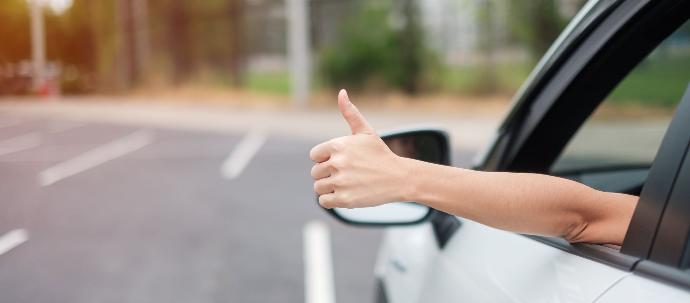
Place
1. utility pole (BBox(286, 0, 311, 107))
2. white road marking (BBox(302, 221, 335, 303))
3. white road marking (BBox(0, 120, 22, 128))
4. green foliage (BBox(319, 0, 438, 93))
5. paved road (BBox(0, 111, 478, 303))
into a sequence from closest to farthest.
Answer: paved road (BBox(0, 111, 478, 303)), white road marking (BBox(302, 221, 335, 303)), white road marking (BBox(0, 120, 22, 128)), utility pole (BBox(286, 0, 311, 107)), green foliage (BBox(319, 0, 438, 93))

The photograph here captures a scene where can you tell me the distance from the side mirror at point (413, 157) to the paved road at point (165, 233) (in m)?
1.40

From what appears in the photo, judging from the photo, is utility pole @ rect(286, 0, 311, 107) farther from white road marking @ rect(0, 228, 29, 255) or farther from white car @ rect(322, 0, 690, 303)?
white car @ rect(322, 0, 690, 303)

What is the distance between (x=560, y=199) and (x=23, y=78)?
11.2 metres

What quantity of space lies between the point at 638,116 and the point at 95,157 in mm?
10368

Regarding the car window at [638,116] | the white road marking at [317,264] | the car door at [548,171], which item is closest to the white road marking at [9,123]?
the white road marking at [317,264]

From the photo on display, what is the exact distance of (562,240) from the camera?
1.56m

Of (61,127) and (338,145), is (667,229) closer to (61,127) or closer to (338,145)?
(338,145)

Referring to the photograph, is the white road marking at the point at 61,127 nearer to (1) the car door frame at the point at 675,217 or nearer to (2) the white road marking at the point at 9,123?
(2) the white road marking at the point at 9,123

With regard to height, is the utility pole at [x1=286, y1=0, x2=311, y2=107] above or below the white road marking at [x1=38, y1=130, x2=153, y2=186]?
above

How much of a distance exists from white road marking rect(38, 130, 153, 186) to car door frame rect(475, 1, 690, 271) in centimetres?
731

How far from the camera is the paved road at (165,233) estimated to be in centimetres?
484

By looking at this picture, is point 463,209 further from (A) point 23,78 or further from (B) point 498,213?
(A) point 23,78

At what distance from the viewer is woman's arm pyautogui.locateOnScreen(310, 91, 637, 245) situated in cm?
130

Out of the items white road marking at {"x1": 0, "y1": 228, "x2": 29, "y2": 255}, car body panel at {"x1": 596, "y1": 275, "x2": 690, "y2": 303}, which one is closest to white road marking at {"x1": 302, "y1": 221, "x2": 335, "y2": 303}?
white road marking at {"x1": 0, "y1": 228, "x2": 29, "y2": 255}
